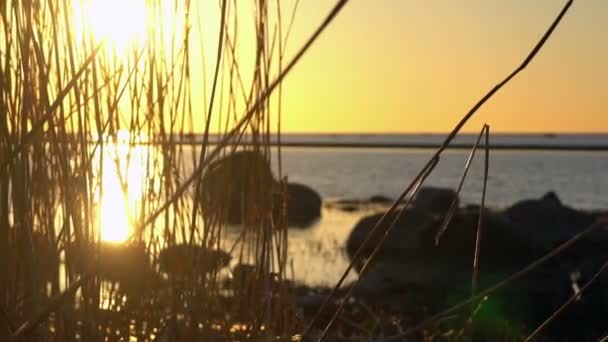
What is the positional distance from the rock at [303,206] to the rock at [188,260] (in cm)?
708

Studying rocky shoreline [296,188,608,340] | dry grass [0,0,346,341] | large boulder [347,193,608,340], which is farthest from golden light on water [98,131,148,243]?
large boulder [347,193,608,340]

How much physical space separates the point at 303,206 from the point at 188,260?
315 inches

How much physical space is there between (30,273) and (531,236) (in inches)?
185

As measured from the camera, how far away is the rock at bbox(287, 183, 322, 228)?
867 centimetres

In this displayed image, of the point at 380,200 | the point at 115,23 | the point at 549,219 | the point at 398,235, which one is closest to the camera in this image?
the point at 115,23

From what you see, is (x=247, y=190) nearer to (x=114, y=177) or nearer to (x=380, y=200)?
(x=114, y=177)

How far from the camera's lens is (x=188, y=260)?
1177 millimetres

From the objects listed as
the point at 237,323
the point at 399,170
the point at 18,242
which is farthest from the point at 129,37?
the point at 399,170

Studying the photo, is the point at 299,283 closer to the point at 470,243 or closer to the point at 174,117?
the point at 470,243

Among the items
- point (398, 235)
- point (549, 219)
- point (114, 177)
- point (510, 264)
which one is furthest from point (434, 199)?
point (114, 177)

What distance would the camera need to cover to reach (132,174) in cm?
125

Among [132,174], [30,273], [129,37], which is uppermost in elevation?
[129,37]

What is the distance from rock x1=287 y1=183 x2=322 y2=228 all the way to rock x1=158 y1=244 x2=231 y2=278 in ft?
23.2

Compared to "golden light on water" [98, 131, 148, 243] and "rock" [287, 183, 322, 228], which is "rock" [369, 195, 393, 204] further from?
"golden light on water" [98, 131, 148, 243]
